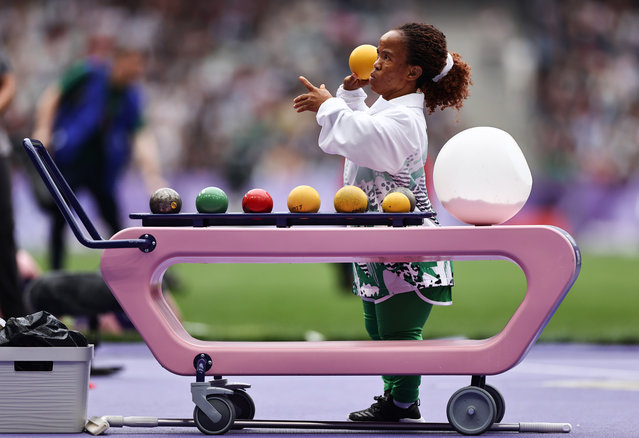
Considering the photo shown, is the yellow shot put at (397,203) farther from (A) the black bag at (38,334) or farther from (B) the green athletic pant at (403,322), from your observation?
(A) the black bag at (38,334)

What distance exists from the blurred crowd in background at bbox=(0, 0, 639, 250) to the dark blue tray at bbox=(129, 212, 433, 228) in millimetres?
16026

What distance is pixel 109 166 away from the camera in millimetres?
9680

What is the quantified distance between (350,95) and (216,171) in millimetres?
16377

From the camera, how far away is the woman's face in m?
3.74

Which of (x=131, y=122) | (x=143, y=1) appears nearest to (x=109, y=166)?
(x=131, y=122)

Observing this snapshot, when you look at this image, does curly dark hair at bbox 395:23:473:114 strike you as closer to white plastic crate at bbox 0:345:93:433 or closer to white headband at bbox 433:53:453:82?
white headband at bbox 433:53:453:82

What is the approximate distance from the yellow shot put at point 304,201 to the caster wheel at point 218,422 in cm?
72

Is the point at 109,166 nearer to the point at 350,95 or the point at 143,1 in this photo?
the point at 350,95

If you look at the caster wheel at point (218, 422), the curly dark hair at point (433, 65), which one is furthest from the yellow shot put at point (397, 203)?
the caster wheel at point (218, 422)

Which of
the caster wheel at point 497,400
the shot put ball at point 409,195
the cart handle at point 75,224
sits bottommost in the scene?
the caster wheel at point 497,400

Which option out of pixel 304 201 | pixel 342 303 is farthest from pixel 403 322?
pixel 342 303

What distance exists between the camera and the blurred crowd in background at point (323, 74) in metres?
20.2

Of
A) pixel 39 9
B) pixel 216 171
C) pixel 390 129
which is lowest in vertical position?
pixel 216 171

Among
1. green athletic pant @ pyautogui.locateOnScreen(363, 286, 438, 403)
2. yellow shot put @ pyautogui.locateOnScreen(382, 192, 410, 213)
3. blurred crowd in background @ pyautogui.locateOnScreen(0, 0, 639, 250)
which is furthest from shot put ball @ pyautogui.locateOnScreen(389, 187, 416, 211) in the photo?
blurred crowd in background @ pyautogui.locateOnScreen(0, 0, 639, 250)
